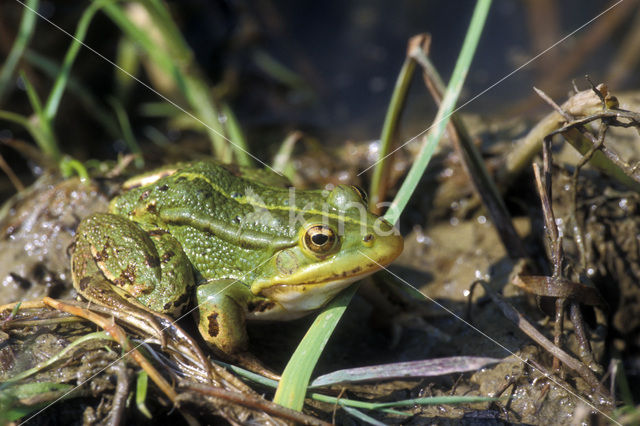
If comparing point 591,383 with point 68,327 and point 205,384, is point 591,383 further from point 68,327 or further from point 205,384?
point 68,327

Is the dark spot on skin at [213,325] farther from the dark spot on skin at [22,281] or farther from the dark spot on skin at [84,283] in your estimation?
the dark spot on skin at [22,281]

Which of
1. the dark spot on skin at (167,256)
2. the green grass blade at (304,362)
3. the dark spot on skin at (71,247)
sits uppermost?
the dark spot on skin at (71,247)

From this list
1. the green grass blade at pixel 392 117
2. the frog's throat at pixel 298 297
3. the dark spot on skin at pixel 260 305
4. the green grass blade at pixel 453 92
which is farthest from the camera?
the green grass blade at pixel 392 117

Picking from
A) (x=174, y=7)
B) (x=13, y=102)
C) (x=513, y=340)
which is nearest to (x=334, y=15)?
(x=174, y=7)

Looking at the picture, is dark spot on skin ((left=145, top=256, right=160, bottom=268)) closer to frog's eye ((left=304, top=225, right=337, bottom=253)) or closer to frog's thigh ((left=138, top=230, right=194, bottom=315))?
frog's thigh ((left=138, top=230, right=194, bottom=315))

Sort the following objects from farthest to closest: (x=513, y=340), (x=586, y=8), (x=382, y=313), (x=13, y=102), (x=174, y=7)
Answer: (x=586, y=8)
(x=174, y=7)
(x=13, y=102)
(x=382, y=313)
(x=513, y=340)

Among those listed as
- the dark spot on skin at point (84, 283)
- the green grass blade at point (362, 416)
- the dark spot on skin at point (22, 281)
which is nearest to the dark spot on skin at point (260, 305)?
the green grass blade at point (362, 416)

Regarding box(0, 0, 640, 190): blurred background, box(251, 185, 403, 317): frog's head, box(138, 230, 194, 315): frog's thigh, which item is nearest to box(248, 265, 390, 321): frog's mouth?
box(251, 185, 403, 317): frog's head
